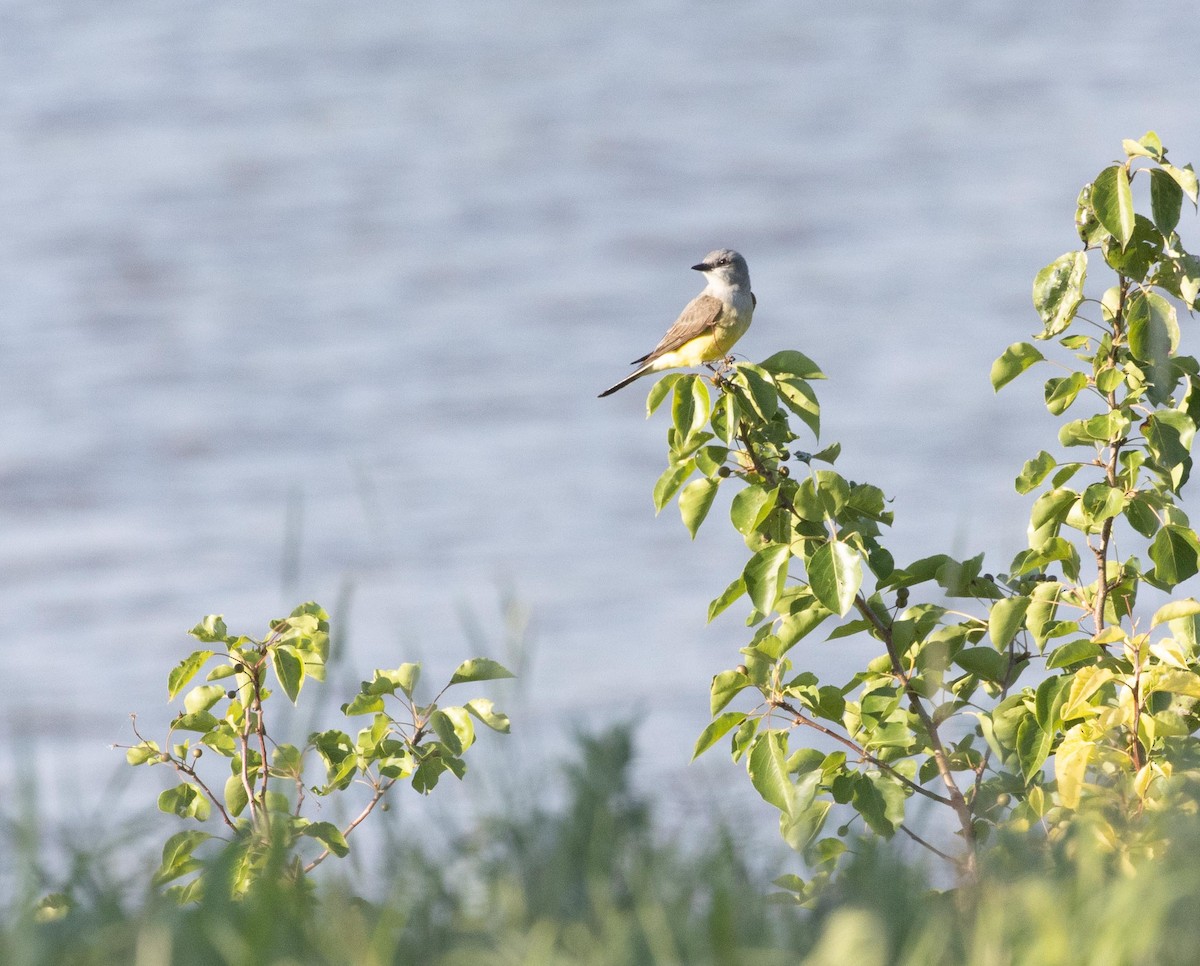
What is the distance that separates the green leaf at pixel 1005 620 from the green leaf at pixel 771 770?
1.67 feet

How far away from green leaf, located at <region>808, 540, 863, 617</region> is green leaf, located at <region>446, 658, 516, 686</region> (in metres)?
0.66

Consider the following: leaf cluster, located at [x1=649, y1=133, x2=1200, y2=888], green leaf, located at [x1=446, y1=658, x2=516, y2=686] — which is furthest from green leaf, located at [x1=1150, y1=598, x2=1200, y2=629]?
green leaf, located at [x1=446, y1=658, x2=516, y2=686]

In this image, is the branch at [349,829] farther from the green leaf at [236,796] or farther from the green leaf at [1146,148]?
the green leaf at [1146,148]

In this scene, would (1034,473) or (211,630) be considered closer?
(211,630)

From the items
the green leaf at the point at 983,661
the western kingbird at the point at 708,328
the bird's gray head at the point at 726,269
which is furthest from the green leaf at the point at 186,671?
the bird's gray head at the point at 726,269

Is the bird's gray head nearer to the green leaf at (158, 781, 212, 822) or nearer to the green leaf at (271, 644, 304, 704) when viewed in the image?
the green leaf at (271, 644, 304, 704)

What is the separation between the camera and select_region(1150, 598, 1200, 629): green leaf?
11.9 ft

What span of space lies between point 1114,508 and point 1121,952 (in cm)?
152

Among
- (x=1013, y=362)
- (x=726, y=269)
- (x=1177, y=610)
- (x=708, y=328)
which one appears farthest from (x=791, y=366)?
(x=726, y=269)

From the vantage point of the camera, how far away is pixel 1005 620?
12.3 ft

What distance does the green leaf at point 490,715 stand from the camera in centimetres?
353

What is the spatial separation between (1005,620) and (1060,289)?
2.47 feet

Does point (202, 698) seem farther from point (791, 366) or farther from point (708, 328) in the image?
point (708, 328)

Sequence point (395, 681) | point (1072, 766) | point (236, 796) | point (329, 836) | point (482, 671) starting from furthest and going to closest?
point (236, 796)
point (395, 681)
point (482, 671)
point (1072, 766)
point (329, 836)
